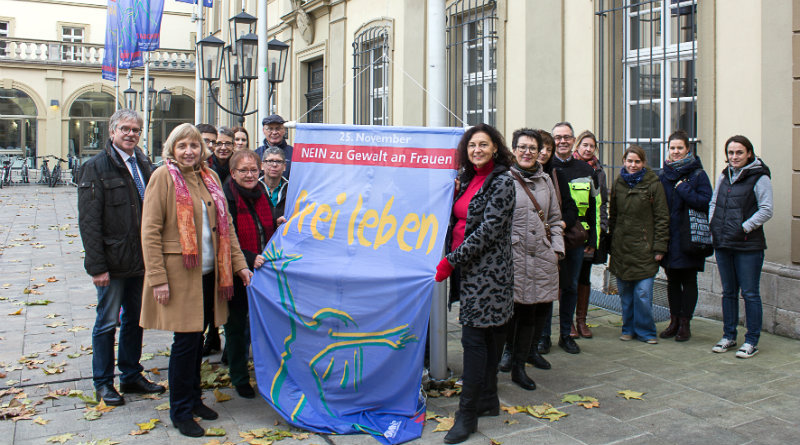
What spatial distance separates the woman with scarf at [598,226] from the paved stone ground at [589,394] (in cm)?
22

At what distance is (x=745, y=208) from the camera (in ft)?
18.8

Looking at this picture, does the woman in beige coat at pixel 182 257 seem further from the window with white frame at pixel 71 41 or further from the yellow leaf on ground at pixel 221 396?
the window with white frame at pixel 71 41

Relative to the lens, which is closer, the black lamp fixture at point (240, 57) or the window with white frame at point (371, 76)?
the black lamp fixture at point (240, 57)

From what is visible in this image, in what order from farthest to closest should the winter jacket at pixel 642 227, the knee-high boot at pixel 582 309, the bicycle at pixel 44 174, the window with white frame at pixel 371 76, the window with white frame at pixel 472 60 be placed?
the bicycle at pixel 44 174 → the window with white frame at pixel 371 76 → the window with white frame at pixel 472 60 → the knee-high boot at pixel 582 309 → the winter jacket at pixel 642 227

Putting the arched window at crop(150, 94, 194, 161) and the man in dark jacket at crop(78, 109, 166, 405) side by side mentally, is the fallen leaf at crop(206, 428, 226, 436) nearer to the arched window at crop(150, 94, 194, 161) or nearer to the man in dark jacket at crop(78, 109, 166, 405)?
the man in dark jacket at crop(78, 109, 166, 405)

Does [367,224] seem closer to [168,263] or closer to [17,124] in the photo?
[168,263]

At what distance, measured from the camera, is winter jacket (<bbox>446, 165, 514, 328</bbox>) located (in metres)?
4.16

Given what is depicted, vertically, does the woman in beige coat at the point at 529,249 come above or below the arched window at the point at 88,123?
below

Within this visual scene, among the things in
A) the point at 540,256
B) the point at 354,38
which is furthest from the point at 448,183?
the point at 354,38

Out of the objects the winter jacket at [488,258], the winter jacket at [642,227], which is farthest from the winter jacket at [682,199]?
the winter jacket at [488,258]

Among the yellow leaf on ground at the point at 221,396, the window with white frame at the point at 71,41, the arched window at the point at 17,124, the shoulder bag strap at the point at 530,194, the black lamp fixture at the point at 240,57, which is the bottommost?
the yellow leaf on ground at the point at 221,396

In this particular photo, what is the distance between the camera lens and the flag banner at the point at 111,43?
24859 mm

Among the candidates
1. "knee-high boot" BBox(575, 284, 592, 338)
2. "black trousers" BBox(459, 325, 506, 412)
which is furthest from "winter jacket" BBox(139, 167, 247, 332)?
"knee-high boot" BBox(575, 284, 592, 338)

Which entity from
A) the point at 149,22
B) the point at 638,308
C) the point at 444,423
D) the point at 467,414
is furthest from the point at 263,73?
the point at 149,22
